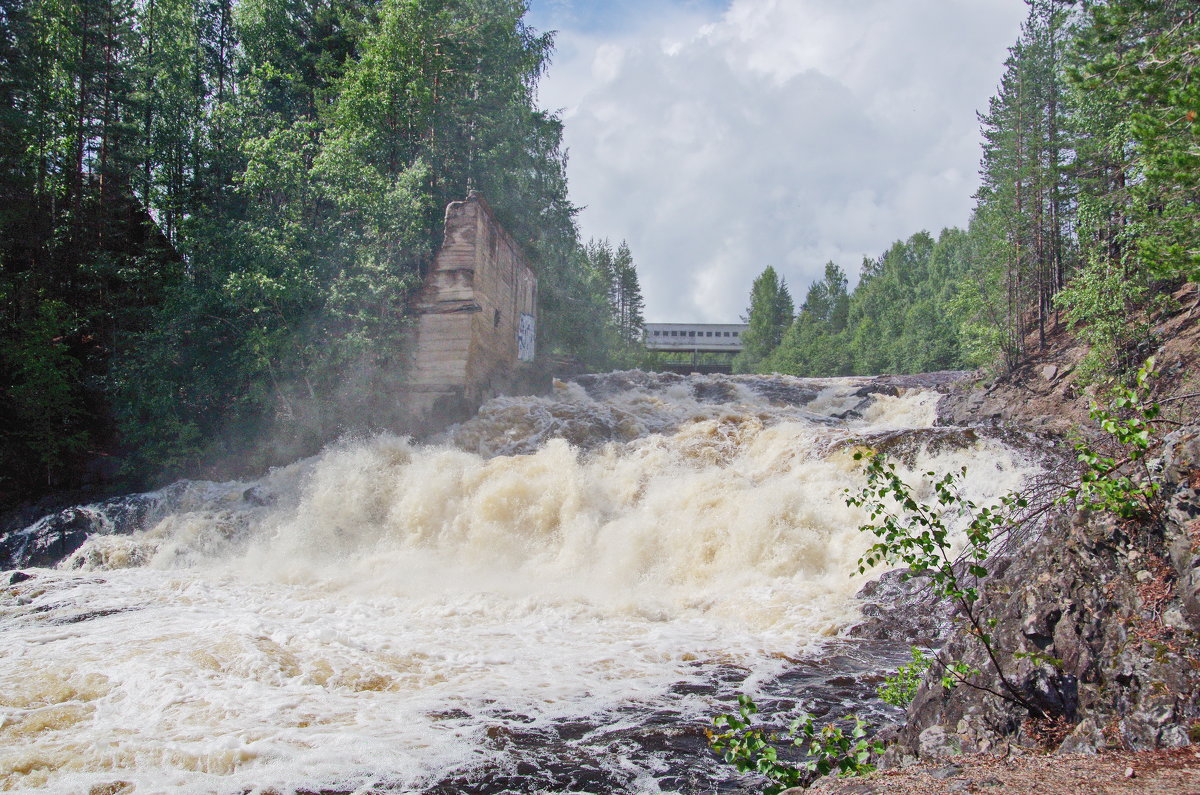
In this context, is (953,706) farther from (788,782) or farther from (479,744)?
(479,744)

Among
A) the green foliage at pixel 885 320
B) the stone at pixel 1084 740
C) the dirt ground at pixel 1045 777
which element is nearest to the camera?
the dirt ground at pixel 1045 777

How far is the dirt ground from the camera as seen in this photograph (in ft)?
8.75

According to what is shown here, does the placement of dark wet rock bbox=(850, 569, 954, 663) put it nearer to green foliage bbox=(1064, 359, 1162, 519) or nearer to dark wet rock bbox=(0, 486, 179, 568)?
green foliage bbox=(1064, 359, 1162, 519)

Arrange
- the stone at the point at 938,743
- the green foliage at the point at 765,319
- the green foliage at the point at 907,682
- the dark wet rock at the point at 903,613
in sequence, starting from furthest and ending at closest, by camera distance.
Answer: the green foliage at the point at 765,319 → the dark wet rock at the point at 903,613 → the green foliage at the point at 907,682 → the stone at the point at 938,743

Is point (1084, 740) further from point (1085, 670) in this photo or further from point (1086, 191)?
point (1086, 191)

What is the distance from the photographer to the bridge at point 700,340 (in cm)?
9231

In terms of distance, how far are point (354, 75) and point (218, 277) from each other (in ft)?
22.5

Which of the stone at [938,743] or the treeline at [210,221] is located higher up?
the treeline at [210,221]

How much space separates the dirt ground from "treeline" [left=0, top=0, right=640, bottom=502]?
15.4 metres

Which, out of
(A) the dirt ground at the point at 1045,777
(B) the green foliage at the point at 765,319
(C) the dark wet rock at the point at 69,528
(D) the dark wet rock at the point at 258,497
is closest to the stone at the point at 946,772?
(A) the dirt ground at the point at 1045,777

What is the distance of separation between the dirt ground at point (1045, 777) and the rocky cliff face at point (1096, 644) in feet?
0.56

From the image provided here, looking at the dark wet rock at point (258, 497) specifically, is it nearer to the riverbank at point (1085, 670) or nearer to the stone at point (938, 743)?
the riverbank at point (1085, 670)

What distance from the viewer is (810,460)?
43.4ft

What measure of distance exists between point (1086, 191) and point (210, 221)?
25643mm
